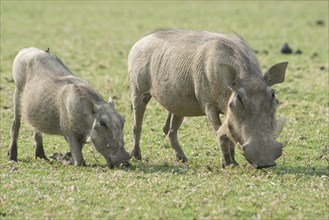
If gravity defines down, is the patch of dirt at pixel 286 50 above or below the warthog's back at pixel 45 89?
below

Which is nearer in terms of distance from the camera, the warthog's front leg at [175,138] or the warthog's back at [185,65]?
the warthog's back at [185,65]

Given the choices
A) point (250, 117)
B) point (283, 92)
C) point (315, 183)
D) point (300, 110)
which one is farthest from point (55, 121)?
point (283, 92)

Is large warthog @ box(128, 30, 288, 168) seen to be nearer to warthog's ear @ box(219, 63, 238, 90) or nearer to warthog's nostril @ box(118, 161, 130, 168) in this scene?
warthog's ear @ box(219, 63, 238, 90)

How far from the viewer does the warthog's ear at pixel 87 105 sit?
837 centimetres

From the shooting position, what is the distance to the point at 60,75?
9227 millimetres

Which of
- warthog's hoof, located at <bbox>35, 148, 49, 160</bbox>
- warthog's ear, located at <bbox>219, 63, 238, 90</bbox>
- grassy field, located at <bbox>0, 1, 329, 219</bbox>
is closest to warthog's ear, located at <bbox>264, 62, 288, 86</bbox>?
warthog's ear, located at <bbox>219, 63, 238, 90</bbox>

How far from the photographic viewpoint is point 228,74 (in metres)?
7.83

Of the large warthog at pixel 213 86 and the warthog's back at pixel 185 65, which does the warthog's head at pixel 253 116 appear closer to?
the large warthog at pixel 213 86

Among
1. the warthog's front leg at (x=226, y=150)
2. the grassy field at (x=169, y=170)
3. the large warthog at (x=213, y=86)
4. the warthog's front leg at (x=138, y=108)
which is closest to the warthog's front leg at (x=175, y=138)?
the large warthog at (x=213, y=86)

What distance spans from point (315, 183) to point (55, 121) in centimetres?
289

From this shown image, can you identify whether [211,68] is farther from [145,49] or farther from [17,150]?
[17,150]

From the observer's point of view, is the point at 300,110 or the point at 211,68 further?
the point at 300,110

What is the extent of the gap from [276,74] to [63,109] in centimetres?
223

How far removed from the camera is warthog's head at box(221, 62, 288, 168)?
744 centimetres
